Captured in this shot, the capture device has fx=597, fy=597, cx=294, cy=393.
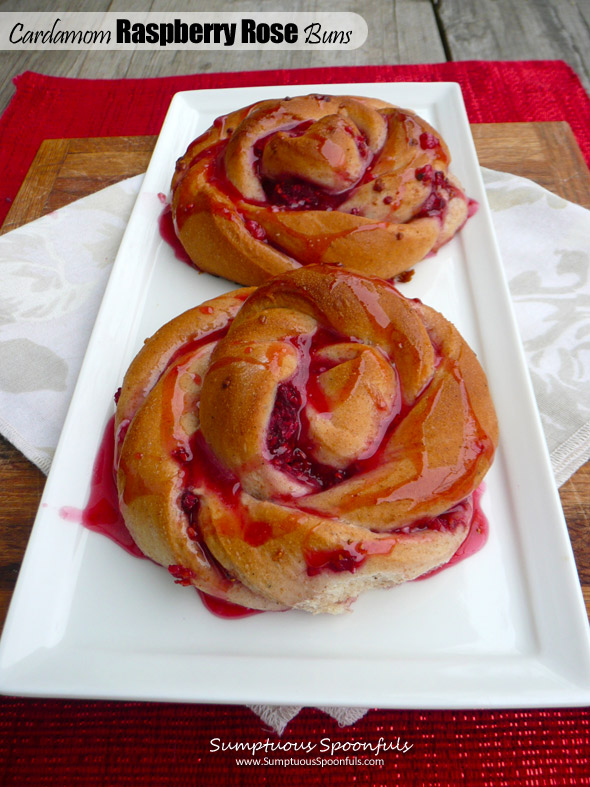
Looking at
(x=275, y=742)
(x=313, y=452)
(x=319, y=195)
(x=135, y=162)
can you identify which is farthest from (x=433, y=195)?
(x=275, y=742)

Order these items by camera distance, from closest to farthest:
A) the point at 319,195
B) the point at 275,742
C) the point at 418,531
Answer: the point at 418,531 → the point at 275,742 → the point at 319,195

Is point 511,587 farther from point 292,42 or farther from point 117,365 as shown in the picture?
point 292,42

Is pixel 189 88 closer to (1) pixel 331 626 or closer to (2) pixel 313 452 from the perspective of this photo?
(2) pixel 313 452

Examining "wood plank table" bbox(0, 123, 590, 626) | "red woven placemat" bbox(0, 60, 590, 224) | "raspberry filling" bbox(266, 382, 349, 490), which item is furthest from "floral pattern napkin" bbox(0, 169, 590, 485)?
"raspberry filling" bbox(266, 382, 349, 490)

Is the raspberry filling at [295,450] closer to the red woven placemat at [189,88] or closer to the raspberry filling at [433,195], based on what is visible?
the raspberry filling at [433,195]

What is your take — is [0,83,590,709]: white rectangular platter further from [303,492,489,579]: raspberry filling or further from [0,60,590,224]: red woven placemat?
[0,60,590,224]: red woven placemat
